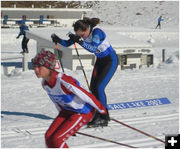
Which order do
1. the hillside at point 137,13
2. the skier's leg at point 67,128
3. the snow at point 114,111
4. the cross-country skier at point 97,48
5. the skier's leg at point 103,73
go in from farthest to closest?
the hillside at point 137,13 → the snow at point 114,111 → the skier's leg at point 103,73 → the cross-country skier at point 97,48 → the skier's leg at point 67,128

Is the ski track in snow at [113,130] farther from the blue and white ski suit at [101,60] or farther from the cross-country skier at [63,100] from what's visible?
the cross-country skier at [63,100]

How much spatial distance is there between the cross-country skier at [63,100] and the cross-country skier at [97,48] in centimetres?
156

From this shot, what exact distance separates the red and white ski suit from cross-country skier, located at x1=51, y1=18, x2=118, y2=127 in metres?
1.56

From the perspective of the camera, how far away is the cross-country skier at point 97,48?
528 centimetres

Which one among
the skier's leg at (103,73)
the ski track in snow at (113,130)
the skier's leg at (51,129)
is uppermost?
the skier's leg at (103,73)

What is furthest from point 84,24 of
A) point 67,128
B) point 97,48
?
point 67,128

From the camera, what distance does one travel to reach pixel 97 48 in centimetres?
553

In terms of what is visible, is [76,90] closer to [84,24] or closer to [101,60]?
[84,24]

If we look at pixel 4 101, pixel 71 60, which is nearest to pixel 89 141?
pixel 4 101

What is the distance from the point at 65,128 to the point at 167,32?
27.7 meters

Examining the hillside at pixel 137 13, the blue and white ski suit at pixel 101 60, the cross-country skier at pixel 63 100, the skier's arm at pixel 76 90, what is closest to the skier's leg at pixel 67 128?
the cross-country skier at pixel 63 100

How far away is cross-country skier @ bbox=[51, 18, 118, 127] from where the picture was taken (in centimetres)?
528

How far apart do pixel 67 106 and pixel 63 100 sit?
0.10m

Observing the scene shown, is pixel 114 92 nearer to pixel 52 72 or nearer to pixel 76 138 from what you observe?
pixel 76 138
